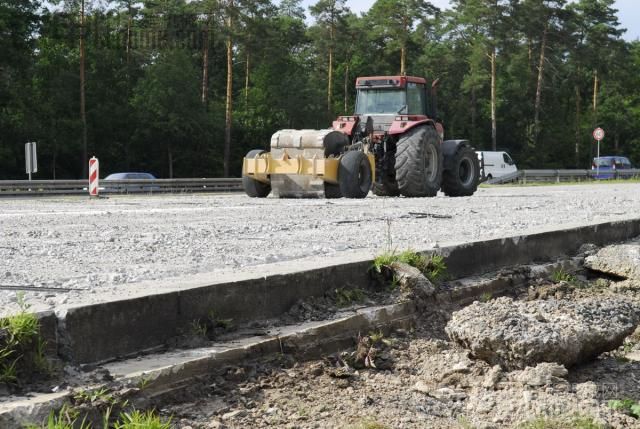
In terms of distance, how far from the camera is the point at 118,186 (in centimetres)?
2838

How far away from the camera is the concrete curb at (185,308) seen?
3316 mm

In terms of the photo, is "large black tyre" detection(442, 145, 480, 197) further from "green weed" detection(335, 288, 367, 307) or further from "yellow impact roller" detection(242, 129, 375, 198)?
"green weed" detection(335, 288, 367, 307)

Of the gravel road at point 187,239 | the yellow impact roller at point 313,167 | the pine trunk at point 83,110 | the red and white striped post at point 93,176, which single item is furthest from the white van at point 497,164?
the gravel road at point 187,239

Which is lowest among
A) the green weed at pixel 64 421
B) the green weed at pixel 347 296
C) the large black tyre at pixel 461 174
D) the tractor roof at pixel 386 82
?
the green weed at pixel 64 421

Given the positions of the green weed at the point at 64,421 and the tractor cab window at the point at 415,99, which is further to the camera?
the tractor cab window at the point at 415,99

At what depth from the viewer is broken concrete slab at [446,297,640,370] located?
4.05 metres

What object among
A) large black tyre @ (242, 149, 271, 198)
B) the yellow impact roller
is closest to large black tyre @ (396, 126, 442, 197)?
the yellow impact roller

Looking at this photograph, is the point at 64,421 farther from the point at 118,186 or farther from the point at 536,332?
the point at 118,186

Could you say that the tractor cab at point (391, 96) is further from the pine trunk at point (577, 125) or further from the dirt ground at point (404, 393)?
the pine trunk at point (577, 125)

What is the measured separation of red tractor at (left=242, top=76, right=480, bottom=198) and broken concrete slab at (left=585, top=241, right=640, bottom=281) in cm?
961

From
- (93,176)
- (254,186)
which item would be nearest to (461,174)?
(254,186)


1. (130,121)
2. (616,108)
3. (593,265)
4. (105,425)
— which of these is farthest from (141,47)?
(105,425)

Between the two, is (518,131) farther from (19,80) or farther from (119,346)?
(119,346)

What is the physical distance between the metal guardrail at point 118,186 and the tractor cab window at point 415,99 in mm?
12981
